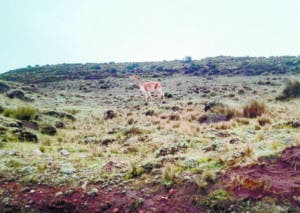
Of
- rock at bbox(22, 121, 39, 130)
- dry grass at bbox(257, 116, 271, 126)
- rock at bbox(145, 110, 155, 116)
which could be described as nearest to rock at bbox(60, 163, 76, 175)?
rock at bbox(22, 121, 39, 130)

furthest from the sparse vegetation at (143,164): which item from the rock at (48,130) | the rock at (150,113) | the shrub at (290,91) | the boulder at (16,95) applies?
the boulder at (16,95)

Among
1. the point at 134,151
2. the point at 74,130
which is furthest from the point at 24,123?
the point at 134,151

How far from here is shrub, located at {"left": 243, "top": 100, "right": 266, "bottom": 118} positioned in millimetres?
17003

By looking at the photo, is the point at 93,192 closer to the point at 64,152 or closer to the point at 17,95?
the point at 64,152

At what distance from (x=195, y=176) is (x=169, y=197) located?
809 millimetres

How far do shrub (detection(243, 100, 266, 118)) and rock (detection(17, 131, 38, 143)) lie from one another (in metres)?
9.50

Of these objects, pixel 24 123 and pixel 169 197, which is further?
pixel 24 123

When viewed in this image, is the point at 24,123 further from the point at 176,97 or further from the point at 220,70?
the point at 220,70

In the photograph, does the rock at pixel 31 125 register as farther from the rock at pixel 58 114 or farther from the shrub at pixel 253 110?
the shrub at pixel 253 110

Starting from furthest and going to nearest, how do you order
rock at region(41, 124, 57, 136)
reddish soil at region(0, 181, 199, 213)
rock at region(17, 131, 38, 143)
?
rock at region(41, 124, 57, 136)
rock at region(17, 131, 38, 143)
reddish soil at region(0, 181, 199, 213)

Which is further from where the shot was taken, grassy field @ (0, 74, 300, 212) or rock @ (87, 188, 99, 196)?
rock @ (87, 188, 99, 196)

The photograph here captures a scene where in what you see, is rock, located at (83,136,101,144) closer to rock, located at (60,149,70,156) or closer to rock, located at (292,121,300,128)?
rock, located at (60,149,70,156)

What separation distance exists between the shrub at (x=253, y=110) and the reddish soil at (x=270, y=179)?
Result: 9.48 metres

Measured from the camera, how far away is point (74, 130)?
54.6ft
